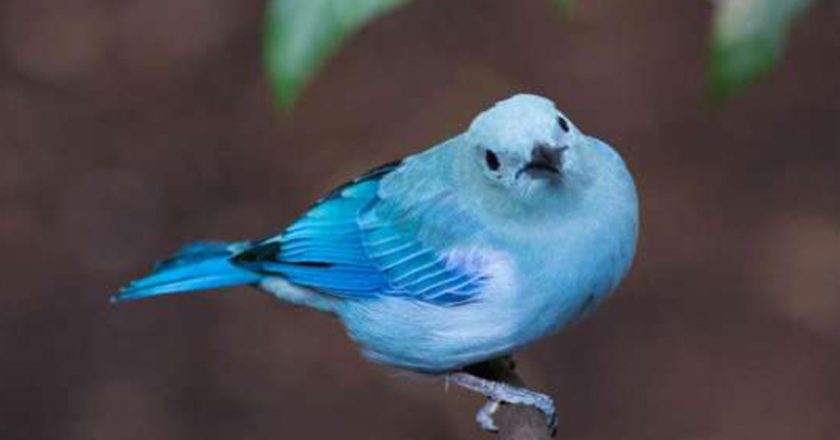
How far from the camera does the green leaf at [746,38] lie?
1.24m

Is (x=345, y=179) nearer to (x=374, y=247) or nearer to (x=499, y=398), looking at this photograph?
(x=374, y=247)

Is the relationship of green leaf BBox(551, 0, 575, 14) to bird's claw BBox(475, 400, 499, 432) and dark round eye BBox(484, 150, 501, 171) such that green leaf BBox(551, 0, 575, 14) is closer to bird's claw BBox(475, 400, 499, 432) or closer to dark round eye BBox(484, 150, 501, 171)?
dark round eye BBox(484, 150, 501, 171)

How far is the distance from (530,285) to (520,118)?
39 centimetres

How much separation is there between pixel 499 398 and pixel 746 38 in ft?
4.44

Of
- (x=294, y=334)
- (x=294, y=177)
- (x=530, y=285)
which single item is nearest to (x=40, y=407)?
(x=294, y=334)

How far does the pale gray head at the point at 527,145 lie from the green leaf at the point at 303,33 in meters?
0.80

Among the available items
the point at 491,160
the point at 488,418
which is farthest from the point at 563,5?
the point at 488,418

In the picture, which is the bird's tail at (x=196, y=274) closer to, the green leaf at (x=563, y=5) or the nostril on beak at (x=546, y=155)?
the nostril on beak at (x=546, y=155)

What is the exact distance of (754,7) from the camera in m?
1.28

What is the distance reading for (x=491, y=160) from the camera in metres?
2.27

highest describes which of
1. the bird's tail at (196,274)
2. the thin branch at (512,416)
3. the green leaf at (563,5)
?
the bird's tail at (196,274)

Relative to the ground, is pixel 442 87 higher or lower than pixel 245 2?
lower

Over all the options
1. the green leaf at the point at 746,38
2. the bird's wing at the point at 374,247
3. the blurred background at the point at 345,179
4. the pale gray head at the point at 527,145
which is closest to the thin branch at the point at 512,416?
the bird's wing at the point at 374,247

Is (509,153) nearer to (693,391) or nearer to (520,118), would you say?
(520,118)
